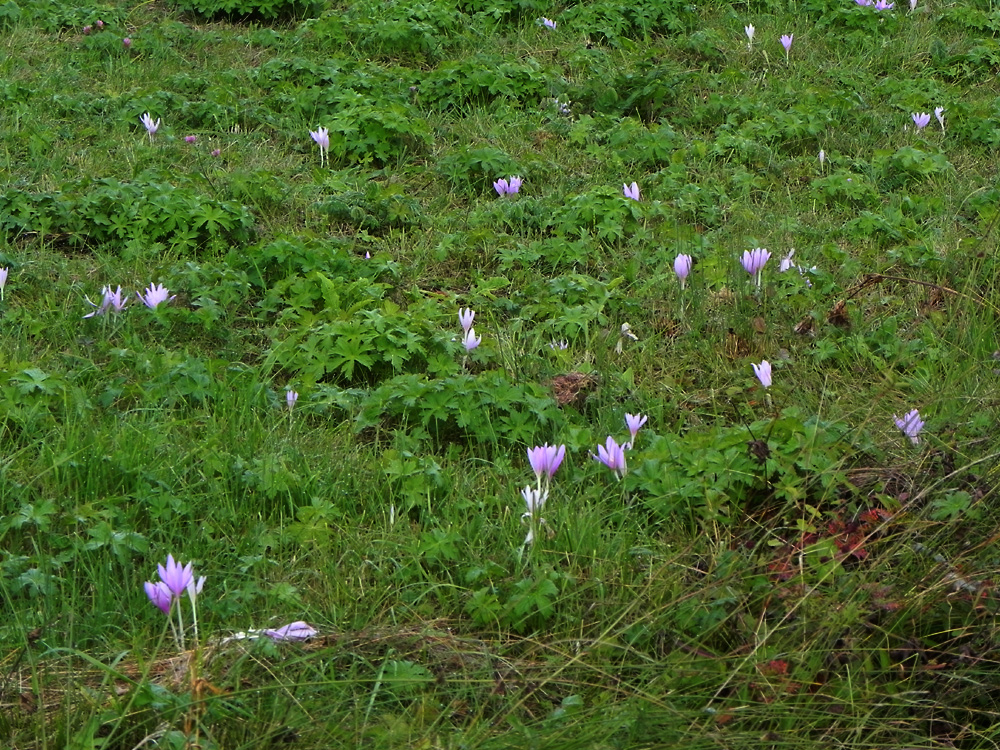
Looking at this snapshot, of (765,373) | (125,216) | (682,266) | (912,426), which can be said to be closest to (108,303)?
(125,216)

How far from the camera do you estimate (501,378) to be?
13.1 feet

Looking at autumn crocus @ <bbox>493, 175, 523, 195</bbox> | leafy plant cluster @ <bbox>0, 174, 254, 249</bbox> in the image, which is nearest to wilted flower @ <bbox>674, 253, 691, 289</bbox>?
autumn crocus @ <bbox>493, 175, 523, 195</bbox>

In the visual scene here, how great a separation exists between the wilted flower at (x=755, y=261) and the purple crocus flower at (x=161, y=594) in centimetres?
278

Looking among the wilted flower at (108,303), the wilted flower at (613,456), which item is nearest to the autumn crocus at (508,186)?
the wilted flower at (108,303)

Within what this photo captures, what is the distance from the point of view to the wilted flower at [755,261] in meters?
4.66

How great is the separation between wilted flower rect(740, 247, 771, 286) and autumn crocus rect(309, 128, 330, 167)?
96.3 inches

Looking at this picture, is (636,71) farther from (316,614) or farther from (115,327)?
(316,614)

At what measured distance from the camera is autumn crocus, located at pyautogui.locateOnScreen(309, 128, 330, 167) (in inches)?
239

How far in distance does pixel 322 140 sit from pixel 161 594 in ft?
12.3

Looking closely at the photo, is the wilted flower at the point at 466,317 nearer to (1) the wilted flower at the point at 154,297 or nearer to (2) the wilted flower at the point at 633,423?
(2) the wilted flower at the point at 633,423

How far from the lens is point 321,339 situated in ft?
14.2

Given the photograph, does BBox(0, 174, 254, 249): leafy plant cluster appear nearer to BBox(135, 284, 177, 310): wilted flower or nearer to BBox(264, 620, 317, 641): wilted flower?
BBox(135, 284, 177, 310): wilted flower

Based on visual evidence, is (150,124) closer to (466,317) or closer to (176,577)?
(466,317)

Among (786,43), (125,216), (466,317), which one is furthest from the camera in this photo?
(786,43)
